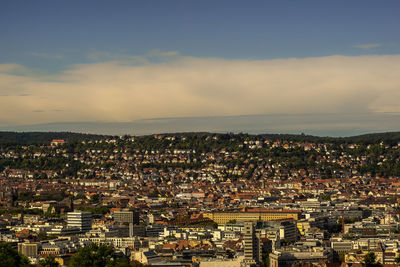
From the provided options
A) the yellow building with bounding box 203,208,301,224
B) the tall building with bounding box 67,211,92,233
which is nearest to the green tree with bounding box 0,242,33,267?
the tall building with bounding box 67,211,92,233

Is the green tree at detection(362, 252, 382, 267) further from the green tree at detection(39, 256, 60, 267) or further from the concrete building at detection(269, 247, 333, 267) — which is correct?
the green tree at detection(39, 256, 60, 267)

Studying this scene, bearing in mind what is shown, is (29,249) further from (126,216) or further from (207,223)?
(207,223)

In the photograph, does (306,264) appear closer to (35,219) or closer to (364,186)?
(35,219)

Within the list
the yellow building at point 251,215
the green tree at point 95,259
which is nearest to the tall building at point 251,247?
the green tree at point 95,259

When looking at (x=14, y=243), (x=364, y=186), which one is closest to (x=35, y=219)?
(x=14, y=243)

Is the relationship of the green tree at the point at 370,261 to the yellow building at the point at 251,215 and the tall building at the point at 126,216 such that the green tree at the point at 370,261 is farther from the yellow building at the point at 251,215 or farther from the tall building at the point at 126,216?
the yellow building at the point at 251,215
